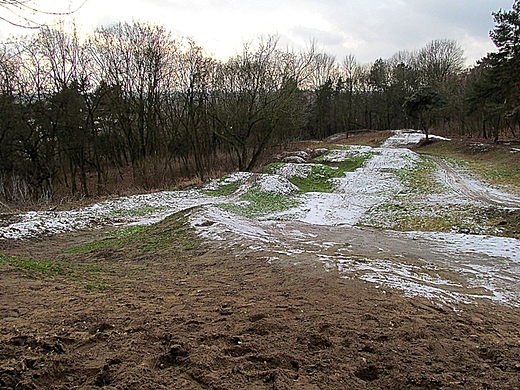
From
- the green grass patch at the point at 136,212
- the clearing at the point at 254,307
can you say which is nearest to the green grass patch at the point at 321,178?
the green grass patch at the point at 136,212

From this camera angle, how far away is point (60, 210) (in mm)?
13367

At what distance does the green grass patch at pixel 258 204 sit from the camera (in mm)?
13773

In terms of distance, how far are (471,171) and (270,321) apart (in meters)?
23.2

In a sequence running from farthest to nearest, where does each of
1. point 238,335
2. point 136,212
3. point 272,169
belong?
point 272,169, point 136,212, point 238,335

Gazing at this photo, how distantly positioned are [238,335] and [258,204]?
12290 millimetres

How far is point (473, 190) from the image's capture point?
1712 centimetres

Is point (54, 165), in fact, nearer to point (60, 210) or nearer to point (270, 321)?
point (60, 210)

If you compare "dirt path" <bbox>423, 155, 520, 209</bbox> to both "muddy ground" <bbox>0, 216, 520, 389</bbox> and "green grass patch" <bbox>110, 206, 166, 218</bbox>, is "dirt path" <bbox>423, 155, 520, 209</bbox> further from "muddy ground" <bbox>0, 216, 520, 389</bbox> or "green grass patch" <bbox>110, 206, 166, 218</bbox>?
"green grass patch" <bbox>110, 206, 166, 218</bbox>

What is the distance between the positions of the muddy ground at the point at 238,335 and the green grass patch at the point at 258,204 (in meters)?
8.67

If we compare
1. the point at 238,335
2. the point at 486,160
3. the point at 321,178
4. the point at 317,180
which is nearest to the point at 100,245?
the point at 238,335

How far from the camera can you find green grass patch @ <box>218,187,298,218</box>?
13.8 meters

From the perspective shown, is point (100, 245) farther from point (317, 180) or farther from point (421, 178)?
point (421, 178)

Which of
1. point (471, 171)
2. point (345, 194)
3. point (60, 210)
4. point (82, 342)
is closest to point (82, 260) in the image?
point (82, 342)

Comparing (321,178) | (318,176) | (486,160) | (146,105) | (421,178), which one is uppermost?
(146,105)
